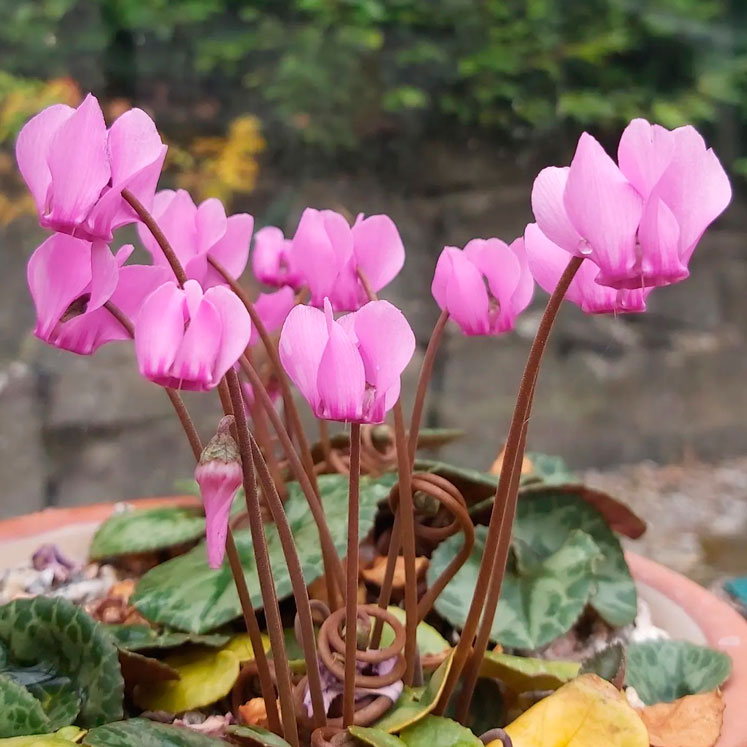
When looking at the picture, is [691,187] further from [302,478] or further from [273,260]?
[273,260]

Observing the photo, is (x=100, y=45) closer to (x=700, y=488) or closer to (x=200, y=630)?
(x=200, y=630)

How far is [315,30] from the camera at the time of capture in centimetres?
175

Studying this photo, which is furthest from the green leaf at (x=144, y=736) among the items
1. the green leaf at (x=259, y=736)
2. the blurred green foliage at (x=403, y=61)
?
the blurred green foliage at (x=403, y=61)

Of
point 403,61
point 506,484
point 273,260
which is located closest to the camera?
point 506,484

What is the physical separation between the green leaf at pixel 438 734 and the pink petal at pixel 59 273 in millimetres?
279

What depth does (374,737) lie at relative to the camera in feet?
1.32

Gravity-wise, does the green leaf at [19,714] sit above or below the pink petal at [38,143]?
below

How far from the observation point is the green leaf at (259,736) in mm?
384

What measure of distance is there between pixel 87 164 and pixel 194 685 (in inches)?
13.3

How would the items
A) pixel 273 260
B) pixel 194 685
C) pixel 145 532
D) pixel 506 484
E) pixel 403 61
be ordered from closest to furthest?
pixel 506 484 < pixel 194 685 < pixel 273 260 < pixel 145 532 < pixel 403 61

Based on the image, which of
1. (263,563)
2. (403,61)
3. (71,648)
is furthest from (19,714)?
(403,61)

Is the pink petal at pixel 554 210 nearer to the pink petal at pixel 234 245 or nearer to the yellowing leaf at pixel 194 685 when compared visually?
the pink petal at pixel 234 245

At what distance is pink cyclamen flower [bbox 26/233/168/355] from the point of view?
370 mm

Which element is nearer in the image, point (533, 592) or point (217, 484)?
point (217, 484)
